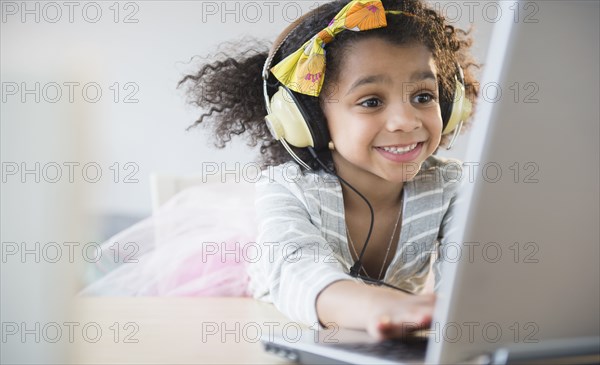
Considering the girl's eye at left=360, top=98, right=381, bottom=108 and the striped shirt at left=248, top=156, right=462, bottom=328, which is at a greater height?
the girl's eye at left=360, top=98, right=381, bottom=108

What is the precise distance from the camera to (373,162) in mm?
1138

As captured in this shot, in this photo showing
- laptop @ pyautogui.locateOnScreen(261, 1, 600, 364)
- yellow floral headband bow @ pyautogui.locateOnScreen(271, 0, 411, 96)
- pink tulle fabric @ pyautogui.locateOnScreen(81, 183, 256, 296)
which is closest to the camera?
laptop @ pyautogui.locateOnScreen(261, 1, 600, 364)

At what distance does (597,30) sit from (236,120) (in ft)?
3.17

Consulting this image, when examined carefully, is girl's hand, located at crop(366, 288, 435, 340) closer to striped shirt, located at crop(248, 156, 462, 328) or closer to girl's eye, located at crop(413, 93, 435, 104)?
striped shirt, located at crop(248, 156, 462, 328)

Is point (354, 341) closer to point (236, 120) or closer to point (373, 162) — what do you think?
point (373, 162)

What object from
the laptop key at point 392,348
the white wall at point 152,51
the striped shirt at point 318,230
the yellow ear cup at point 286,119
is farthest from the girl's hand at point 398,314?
the white wall at point 152,51

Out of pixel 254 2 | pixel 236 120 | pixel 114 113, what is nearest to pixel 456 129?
pixel 236 120

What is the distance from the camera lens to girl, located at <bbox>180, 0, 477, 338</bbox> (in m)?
1.05

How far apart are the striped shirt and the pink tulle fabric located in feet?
0.60

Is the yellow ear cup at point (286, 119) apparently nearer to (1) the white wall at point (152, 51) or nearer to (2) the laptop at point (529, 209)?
(2) the laptop at point (529, 209)

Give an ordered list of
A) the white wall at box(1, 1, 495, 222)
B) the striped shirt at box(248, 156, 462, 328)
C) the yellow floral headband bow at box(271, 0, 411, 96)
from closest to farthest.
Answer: the striped shirt at box(248, 156, 462, 328)
the yellow floral headband bow at box(271, 0, 411, 96)
the white wall at box(1, 1, 495, 222)

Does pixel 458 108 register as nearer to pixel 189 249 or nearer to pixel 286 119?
pixel 286 119

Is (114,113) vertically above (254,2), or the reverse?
(254,2)

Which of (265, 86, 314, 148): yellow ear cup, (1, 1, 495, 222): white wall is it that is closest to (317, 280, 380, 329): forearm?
(265, 86, 314, 148): yellow ear cup
